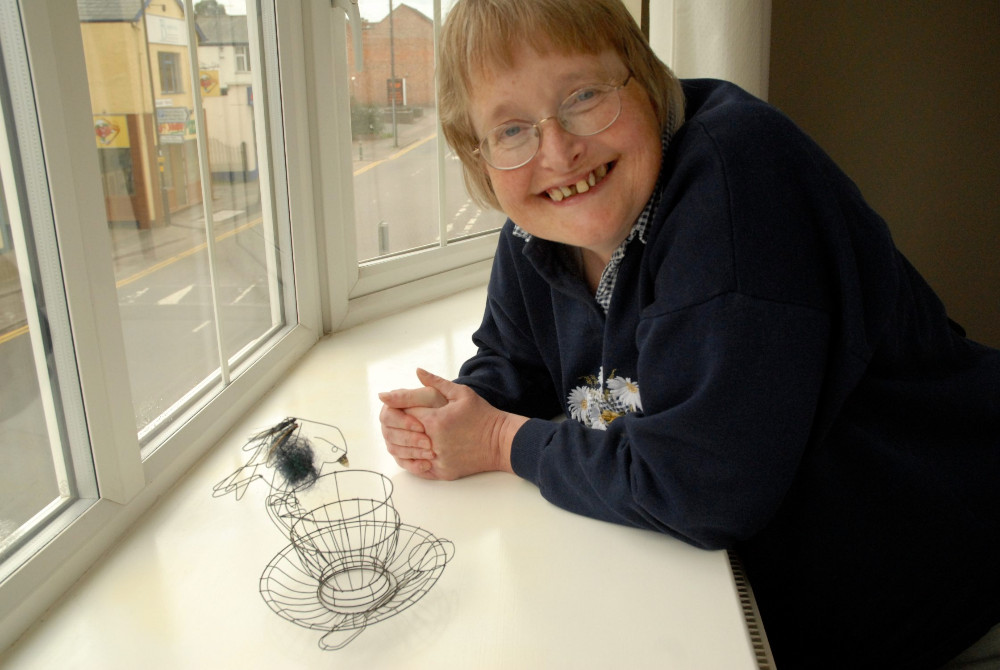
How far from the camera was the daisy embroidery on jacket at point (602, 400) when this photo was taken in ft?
2.93

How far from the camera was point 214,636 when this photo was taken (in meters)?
0.66

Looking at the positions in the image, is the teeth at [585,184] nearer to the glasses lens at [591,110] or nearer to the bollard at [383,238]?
the glasses lens at [591,110]

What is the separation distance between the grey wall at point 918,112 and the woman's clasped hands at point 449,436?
4.39 ft

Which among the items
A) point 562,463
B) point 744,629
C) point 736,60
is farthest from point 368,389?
point 736,60

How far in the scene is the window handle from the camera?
4.60ft

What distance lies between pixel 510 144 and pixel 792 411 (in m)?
0.41

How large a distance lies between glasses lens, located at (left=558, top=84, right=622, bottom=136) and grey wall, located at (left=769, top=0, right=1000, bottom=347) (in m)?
1.22

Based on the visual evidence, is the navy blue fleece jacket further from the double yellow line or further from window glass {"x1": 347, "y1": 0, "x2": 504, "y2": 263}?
window glass {"x1": 347, "y1": 0, "x2": 504, "y2": 263}

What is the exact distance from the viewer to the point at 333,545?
0.81m

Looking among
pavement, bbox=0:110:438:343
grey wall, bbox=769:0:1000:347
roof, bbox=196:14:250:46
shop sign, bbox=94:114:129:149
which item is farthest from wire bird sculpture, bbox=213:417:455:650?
grey wall, bbox=769:0:1000:347

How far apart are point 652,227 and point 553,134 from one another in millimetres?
148

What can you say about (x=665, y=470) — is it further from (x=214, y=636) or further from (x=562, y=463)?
(x=214, y=636)

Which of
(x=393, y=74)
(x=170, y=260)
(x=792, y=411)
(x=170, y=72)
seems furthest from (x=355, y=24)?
(x=792, y=411)

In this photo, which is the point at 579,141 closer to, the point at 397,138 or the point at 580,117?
the point at 580,117
